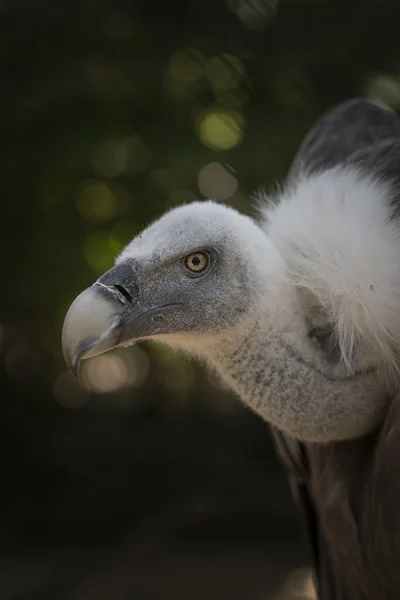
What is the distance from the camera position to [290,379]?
1.73 meters

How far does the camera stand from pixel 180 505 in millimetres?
4312

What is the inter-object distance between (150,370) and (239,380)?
2805 mm

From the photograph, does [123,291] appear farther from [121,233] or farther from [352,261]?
[121,233]

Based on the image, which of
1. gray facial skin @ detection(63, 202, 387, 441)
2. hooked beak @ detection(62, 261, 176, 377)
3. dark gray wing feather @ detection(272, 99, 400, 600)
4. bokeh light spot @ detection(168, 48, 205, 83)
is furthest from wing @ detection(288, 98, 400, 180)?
bokeh light spot @ detection(168, 48, 205, 83)

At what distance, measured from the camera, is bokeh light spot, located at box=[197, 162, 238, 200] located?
141 inches

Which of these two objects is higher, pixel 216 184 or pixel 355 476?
pixel 216 184

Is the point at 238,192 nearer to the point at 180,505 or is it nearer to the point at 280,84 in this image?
the point at 280,84

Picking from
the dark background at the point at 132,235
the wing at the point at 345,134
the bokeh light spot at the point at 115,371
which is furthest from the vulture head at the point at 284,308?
the bokeh light spot at the point at 115,371

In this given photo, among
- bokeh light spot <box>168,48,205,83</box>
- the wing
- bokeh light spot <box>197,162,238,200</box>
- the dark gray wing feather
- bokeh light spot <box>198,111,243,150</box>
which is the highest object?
bokeh light spot <box>168,48,205,83</box>

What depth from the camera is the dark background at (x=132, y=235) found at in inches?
136

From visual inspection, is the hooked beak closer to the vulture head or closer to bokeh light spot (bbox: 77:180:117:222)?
the vulture head

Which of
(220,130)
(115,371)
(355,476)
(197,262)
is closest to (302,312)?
(197,262)

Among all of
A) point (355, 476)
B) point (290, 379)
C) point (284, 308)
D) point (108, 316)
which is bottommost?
point (355, 476)

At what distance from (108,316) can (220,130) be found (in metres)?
2.07
